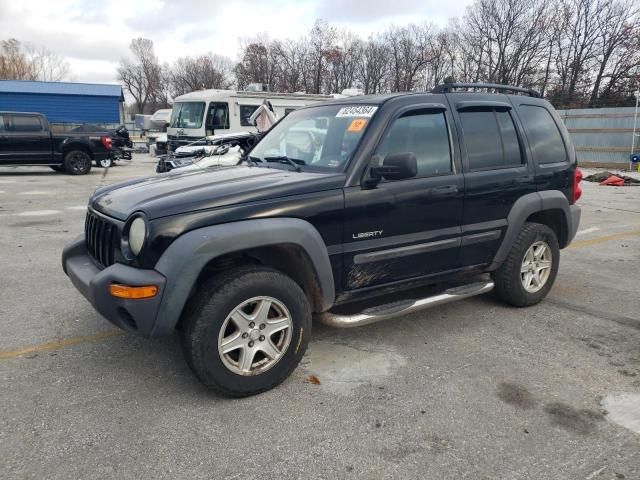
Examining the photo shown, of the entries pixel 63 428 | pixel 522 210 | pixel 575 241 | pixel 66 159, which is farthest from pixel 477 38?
pixel 63 428

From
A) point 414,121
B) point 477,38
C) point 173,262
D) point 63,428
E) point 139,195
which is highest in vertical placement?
point 477,38

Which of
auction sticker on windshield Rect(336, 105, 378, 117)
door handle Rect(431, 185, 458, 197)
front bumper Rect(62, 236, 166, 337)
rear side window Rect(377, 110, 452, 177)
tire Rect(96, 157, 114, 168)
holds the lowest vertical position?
tire Rect(96, 157, 114, 168)

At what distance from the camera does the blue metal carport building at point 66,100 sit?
97.7 feet

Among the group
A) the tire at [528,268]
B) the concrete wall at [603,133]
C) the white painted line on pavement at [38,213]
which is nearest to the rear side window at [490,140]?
the tire at [528,268]

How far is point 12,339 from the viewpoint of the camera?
385 cm

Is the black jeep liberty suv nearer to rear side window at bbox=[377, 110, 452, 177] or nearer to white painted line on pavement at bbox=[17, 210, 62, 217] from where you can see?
rear side window at bbox=[377, 110, 452, 177]

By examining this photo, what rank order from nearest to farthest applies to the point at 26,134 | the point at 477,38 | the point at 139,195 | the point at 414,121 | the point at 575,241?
1. the point at 139,195
2. the point at 414,121
3. the point at 575,241
4. the point at 26,134
5. the point at 477,38

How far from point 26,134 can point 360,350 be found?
15.1 m

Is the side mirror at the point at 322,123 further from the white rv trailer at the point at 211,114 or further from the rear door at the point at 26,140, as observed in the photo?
the white rv trailer at the point at 211,114

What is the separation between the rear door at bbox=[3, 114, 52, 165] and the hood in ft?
44.9

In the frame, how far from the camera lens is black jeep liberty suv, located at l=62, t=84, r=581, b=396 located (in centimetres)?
285

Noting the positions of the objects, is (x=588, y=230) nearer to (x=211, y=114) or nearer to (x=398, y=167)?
(x=398, y=167)

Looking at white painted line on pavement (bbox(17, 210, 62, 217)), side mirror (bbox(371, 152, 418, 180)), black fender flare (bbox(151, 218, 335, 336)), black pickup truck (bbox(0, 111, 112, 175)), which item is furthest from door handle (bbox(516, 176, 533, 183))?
black pickup truck (bbox(0, 111, 112, 175))

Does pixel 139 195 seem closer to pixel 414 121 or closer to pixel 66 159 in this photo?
pixel 414 121
